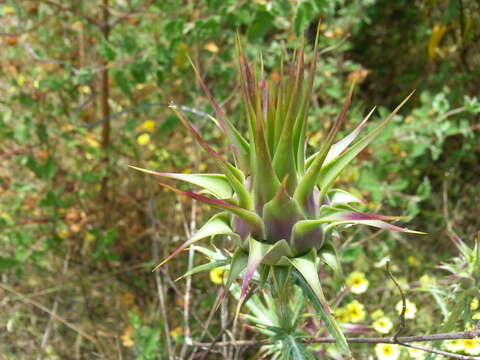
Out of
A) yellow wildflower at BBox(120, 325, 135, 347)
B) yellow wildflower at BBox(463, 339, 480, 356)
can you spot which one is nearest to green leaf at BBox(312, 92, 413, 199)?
yellow wildflower at BBox(463, 339, 480, 356)

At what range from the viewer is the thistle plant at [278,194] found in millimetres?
1093

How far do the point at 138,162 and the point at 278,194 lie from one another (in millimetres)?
2118

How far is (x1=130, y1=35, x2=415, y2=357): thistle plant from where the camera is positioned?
1.09 meters

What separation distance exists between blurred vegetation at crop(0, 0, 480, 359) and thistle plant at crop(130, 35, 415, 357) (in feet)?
3.93

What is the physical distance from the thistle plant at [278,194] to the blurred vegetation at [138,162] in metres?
1.20

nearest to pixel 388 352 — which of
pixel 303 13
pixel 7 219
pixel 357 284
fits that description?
pixel 357 284

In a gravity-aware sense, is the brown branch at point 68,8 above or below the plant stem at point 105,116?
above

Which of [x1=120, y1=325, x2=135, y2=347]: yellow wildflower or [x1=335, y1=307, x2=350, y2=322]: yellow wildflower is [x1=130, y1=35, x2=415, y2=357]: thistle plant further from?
[x1=120, y1=325, x2=135, y2=347]: yellow wildflower

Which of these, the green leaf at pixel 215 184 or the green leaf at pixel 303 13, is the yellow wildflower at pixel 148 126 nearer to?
the green leaf at pixel 303 13

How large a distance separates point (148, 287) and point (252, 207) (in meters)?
2.26

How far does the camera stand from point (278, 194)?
1.13 metres

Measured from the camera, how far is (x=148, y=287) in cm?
326

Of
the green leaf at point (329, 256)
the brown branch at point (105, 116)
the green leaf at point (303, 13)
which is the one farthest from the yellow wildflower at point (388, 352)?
the brown branch at point (105, 116)

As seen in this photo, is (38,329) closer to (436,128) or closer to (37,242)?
(37,242)
